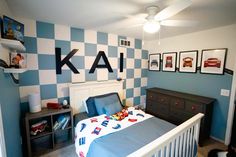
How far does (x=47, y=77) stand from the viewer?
7.39ft

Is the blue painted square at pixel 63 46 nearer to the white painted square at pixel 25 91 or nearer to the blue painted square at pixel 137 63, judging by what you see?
the white painted square at pixel 25 91

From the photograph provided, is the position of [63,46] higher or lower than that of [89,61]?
higher

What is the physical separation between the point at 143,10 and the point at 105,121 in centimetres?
178

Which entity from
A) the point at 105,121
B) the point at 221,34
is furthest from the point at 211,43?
the point at 105,121

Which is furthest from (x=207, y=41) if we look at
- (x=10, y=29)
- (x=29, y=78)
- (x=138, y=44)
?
(x=29, y=78)

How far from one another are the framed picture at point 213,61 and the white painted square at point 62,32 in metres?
2.79

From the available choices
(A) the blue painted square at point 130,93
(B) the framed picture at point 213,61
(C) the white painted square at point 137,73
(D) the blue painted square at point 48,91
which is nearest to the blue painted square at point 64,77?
(D) the blue painted square at point 48,91

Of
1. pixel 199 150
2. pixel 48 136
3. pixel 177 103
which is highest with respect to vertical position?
pixel 177 103

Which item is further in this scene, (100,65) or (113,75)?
(113,75)

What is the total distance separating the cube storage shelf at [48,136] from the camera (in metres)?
1.94

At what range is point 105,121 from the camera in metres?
2.05

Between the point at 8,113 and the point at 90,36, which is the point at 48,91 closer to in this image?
the point at 8,113

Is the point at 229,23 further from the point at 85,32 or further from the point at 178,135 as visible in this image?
the point at 85,32

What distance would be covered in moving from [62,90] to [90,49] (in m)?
1.04
